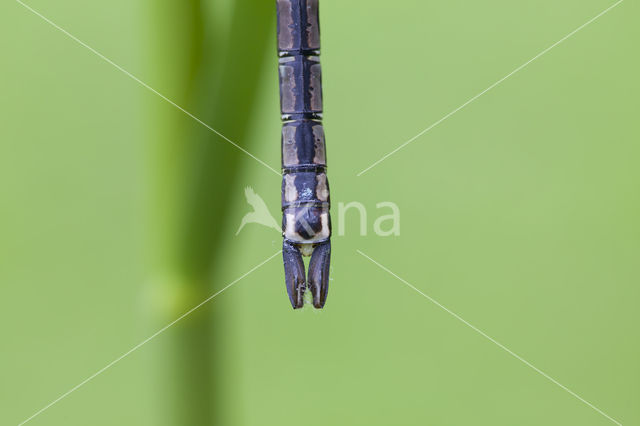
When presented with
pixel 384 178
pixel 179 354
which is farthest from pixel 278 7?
pixel 179 354

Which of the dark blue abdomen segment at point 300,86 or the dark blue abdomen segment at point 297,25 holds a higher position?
the dark blue abdomen segment at point 297,25

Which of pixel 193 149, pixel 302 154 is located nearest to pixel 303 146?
pixel 302 154

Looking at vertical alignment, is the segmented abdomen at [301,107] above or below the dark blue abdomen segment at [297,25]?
below

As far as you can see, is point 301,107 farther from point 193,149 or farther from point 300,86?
point 193,149

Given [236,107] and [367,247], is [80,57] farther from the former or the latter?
[367,247]

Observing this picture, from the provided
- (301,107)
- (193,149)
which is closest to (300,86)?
(301,107)

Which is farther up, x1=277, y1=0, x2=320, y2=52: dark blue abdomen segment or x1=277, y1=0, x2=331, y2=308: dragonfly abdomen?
x1=277, y1=0, x2=320, y2=52: dark blue abdomen segment
